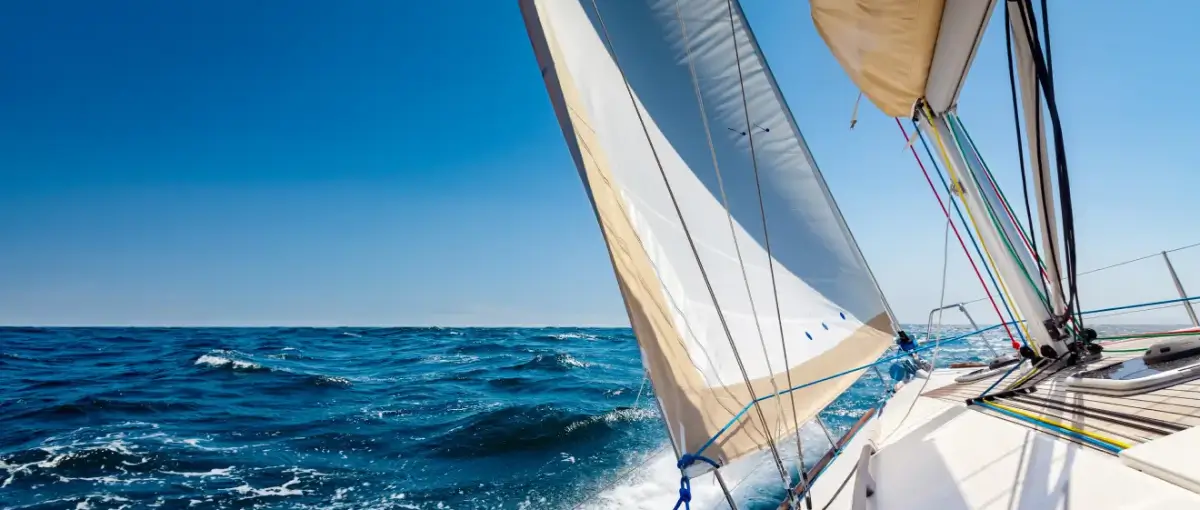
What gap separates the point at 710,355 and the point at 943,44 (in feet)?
7.00

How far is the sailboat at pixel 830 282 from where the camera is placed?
1640 mm

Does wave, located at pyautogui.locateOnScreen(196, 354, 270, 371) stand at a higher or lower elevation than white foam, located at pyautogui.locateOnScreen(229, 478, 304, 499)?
higher

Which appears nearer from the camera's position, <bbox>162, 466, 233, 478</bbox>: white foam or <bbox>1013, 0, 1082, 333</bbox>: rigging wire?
<bbox>1013, 0, 1082, 333</bbox>: rigging wire

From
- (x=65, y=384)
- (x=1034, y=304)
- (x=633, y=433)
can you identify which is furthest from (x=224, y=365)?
(x=1034, y=304)

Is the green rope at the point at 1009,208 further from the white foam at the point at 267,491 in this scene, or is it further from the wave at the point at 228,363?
the wave at the point at 228,363

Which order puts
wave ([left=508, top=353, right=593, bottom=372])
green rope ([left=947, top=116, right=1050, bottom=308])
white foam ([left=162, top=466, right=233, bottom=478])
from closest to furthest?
green rope ([left=947, top=116, right=1050, bottom=308])
white foam ([left=162, top=466, right=233, bottom=478])
wave ([left=508, top=353, right=593, bottom=372])

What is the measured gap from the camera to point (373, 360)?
56.8ft

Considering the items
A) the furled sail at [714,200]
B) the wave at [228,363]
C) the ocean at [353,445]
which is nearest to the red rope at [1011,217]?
the furled sail at [714,200]

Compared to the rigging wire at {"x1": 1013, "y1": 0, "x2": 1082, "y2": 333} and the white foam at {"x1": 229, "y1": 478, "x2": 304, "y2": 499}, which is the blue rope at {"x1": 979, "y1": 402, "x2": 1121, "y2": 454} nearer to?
the rigging wire at {"x1": 1013, "y1": 0, "x2": 1082, "y2": 333}

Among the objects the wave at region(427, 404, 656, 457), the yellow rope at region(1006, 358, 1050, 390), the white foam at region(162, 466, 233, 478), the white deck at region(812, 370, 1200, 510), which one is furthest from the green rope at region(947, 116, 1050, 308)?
the white foam at region(162, 466, 233, 478)

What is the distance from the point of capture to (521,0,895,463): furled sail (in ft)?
7.12

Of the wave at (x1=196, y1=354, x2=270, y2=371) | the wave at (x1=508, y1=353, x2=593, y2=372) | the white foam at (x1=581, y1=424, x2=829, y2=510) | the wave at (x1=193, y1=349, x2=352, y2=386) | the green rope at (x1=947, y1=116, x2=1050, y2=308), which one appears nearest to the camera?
the green rope at (x1=947, y1=116, x2=1050, y2=308)

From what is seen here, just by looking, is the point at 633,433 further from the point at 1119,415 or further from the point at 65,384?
the point at 65,384

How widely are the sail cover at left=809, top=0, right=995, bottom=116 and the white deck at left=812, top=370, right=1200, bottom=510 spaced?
188 cm
